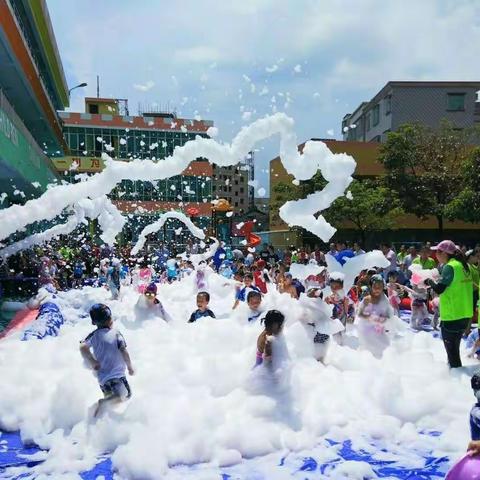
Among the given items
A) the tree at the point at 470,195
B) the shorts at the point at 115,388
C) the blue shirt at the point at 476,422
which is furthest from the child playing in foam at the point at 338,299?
the tree at the point at 470,195

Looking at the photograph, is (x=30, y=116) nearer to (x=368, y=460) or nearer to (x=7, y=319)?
(x=7, y=319)

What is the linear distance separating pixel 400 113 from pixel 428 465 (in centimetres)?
3646

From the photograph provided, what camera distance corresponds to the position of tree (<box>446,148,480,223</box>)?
83.8ft

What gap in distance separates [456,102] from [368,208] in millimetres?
16311

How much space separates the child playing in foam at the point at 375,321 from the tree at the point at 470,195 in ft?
62.1

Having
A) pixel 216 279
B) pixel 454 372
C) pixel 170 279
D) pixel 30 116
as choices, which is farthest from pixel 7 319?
pixel 30 116

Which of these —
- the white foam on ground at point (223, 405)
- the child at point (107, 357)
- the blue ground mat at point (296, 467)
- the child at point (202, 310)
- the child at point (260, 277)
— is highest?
the child at point (260, 277)

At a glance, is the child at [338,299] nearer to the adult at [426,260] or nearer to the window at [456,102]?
the adult at [426,260]

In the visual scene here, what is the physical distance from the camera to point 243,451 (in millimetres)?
5531

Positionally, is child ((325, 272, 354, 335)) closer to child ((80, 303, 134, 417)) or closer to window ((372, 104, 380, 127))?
child ((80, 303, 134, 417))

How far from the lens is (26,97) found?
25.6 m

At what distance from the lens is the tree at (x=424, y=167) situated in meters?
29.0

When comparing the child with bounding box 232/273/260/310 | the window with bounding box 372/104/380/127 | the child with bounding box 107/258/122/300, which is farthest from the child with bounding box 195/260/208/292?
the window with bounding box 372/104/380/127

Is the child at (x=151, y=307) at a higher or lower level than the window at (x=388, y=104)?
lower
